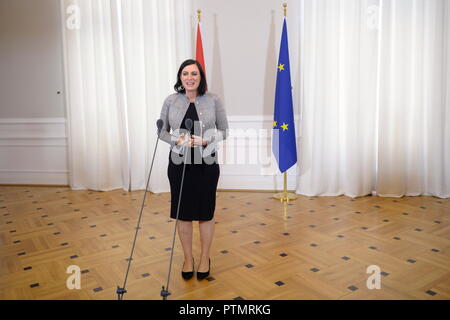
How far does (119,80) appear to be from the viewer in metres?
6.34

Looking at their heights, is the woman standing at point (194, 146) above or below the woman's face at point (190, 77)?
below

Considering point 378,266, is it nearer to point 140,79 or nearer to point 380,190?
point 380,190

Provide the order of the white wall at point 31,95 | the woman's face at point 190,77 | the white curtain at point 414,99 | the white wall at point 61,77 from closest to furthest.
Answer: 1. the woman's face at point 190,77
2. the white curtain at point 414,99
3. the white wall at point 61,77
4. the white wall at point 31,95

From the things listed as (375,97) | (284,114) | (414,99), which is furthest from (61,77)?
(414,99)

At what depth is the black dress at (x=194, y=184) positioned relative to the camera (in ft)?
10.5

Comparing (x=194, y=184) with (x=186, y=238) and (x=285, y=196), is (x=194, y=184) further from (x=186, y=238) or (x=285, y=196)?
(x=285, y=196)

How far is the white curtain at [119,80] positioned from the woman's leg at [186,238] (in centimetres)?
291

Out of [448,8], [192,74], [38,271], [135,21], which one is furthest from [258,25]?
[38,271]

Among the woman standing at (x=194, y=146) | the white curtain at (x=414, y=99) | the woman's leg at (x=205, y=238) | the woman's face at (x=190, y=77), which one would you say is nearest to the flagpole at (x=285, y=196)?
the white curtain at (x=414, y=99)

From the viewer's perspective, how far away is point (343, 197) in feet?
19.1

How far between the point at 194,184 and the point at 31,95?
4.64 meters

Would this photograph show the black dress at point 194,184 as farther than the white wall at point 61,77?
No

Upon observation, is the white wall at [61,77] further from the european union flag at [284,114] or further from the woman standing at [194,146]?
the woman standing at [194,146]

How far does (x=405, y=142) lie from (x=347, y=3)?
190 centimetres
